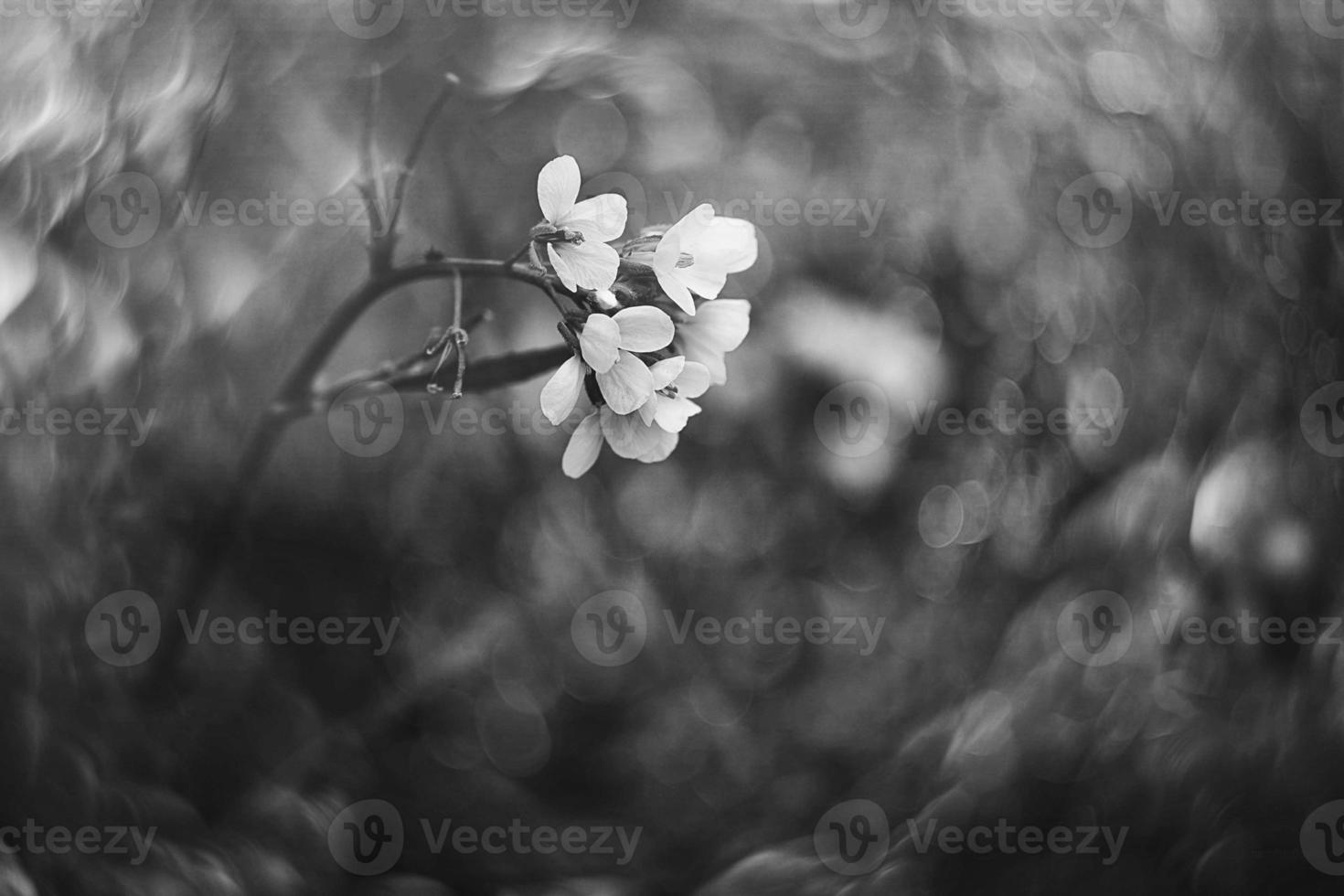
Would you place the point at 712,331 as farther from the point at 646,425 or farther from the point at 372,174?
the point at 372,174

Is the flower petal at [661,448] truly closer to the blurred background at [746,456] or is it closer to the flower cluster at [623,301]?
the flower cluster at [623,301]

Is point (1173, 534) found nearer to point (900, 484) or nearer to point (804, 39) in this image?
point (900, 484)

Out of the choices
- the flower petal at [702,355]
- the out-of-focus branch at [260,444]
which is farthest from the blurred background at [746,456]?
the flower petal at [702,355]

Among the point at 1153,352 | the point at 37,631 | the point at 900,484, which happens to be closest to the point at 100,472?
the point at 37,631

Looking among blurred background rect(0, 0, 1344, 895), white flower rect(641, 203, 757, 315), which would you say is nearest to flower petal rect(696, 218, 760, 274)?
white flower rect(641, 203, 757, 315)

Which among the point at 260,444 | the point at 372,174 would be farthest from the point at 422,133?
the point at 260,444

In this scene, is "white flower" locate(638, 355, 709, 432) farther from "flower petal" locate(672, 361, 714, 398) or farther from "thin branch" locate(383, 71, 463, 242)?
"thin branch" locate(383, 71, 463, 242)
